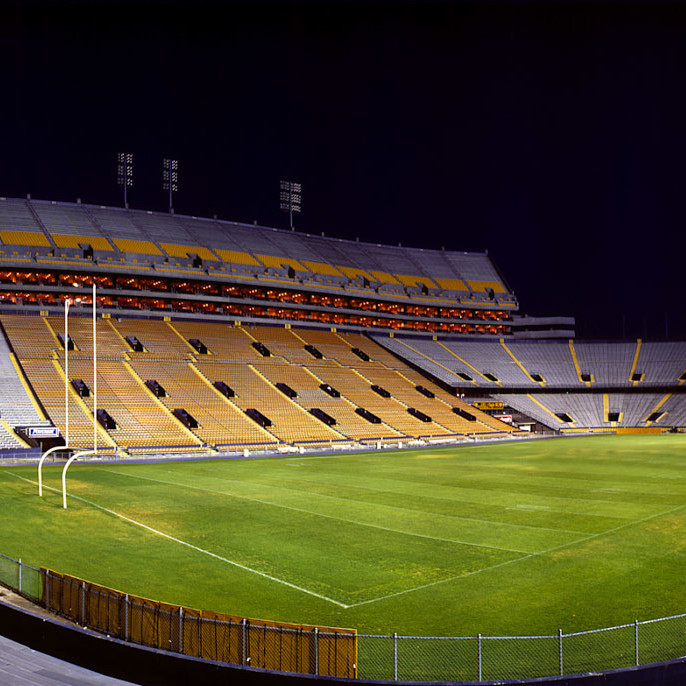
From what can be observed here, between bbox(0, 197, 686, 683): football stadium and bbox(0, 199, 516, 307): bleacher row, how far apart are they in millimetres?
449

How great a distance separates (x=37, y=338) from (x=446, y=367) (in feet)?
161

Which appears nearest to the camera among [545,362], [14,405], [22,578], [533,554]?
[22,578]

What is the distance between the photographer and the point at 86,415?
5222cm

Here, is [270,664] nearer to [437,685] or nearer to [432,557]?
[437,685]

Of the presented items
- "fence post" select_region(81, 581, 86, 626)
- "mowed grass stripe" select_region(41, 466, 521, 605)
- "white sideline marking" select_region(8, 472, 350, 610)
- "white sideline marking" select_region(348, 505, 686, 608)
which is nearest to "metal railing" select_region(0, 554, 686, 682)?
"fence post" select_region(81, 581, 86, 626)

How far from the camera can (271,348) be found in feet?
250

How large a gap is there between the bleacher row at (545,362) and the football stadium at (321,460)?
0.45 m

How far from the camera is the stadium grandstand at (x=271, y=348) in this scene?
56.9 meters

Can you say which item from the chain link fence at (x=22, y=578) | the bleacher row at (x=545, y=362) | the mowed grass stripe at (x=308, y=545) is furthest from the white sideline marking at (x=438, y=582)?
the bleacher row at (x=545, y=362)

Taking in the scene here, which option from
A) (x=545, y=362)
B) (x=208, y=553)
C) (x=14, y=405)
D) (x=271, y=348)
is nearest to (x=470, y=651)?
(x=208, y=553)

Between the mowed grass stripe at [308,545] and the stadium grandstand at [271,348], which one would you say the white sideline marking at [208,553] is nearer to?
the mowed grass stripe at [308,545]

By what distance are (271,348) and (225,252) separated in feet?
51.8

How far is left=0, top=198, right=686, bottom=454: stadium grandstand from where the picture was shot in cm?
5688

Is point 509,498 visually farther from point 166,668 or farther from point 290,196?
point 290,196
